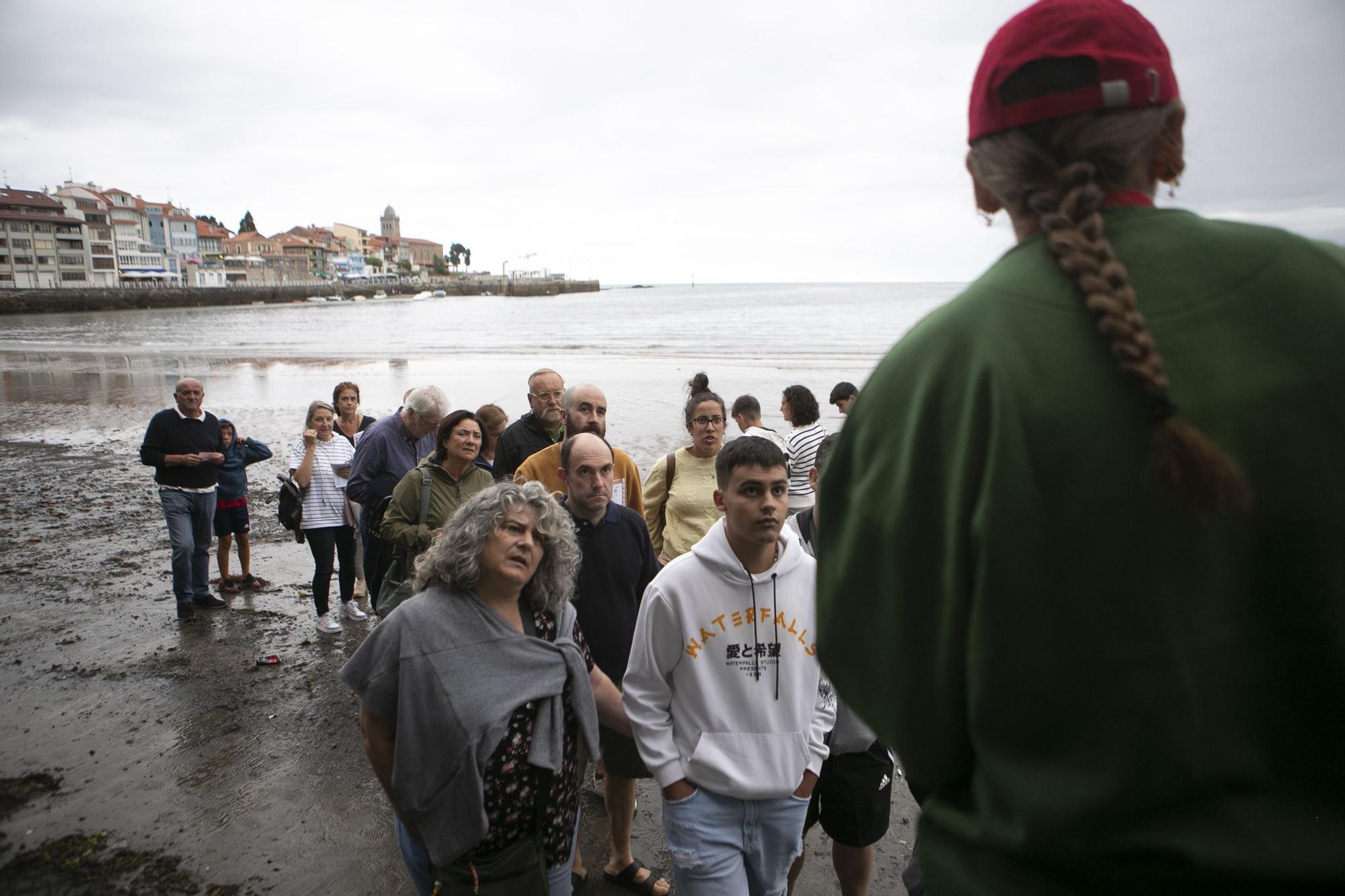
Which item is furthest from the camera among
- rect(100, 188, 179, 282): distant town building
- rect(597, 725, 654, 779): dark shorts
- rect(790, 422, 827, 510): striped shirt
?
rect(100, 188, 179, 282): distant town building

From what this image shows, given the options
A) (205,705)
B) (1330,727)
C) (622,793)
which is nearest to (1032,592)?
(1330,727)

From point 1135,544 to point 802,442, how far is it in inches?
232

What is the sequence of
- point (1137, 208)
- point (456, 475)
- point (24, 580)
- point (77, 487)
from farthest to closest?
point (77, 487), point (24, 580), point (456, 475), point (1137, 208)

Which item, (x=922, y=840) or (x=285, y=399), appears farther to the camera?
(x=285, y=399)

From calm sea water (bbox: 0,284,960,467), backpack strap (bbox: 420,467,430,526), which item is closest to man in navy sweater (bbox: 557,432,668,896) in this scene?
backpack strap (bbox: 420,467,430,526)

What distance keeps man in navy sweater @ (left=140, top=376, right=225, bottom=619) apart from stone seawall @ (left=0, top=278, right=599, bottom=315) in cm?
8671

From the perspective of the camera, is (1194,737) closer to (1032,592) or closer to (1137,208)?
(1032,592)

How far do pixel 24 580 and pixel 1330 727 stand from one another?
987 centimetres

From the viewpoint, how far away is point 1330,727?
953 mm

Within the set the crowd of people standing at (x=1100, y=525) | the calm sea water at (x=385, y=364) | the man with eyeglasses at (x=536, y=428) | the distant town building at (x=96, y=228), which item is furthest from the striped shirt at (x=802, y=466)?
the distant town building at (x=96, y=228)

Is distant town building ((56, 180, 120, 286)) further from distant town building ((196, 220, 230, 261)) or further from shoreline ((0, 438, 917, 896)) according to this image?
shoreline ((0, 438, 917, 896))

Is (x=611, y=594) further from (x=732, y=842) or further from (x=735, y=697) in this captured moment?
(x=732, y=842)

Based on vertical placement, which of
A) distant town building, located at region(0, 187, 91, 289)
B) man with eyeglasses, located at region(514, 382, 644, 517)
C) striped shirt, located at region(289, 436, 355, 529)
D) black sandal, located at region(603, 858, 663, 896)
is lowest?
black sandal, located at region(603, 858, 663, 896)

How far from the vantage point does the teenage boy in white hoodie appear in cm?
288
